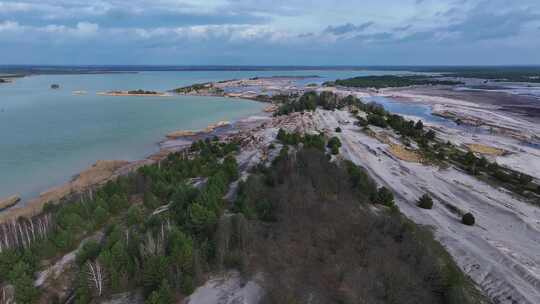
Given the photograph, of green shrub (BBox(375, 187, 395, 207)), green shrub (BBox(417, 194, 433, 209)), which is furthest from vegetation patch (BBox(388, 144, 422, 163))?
green shrub (BBox(375, 187, 395, 207))

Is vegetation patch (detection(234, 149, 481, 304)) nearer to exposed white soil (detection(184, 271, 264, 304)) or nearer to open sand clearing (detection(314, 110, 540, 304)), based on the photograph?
exposed white soil (detection(184, 271, 264, 304))

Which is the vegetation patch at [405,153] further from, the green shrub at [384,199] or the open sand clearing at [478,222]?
the green shrub at [384,199]

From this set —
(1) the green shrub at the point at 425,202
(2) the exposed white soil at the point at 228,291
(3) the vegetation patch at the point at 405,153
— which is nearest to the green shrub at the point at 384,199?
Answer: (1) the green shrub at the point at 425,202

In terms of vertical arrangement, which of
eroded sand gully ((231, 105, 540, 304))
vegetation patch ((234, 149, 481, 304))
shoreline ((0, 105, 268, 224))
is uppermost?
vegetation patch ((234, 149, 481, 304))

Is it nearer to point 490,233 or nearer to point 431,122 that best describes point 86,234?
point 490,233

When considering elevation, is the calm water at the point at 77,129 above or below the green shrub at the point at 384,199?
below

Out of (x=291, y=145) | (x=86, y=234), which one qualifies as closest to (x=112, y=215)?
(x=86, y=234)
